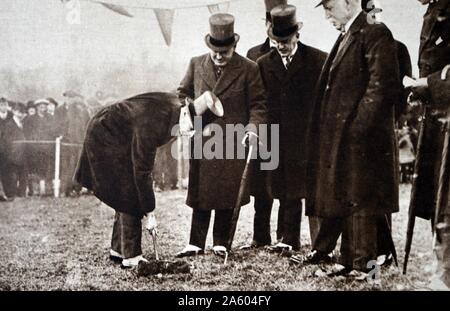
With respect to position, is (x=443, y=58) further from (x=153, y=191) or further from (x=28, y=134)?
(x=28, y=134)

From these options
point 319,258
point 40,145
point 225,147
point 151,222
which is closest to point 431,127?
point 319,258

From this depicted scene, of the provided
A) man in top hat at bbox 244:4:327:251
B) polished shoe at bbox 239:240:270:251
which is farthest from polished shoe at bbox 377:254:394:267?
polished shoe at bbox 239:240:270:251

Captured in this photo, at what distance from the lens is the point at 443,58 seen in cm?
503

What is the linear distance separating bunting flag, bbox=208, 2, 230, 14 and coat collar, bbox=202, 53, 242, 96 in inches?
18.6

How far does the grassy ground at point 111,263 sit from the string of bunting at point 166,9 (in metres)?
1.55

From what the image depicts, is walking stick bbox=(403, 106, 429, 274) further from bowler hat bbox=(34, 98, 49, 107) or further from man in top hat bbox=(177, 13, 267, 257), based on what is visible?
bowler hat bbox=(34, 98, 49, 107)

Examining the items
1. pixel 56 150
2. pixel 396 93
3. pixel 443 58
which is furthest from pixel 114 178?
pixel 443 58

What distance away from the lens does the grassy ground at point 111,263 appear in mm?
5246

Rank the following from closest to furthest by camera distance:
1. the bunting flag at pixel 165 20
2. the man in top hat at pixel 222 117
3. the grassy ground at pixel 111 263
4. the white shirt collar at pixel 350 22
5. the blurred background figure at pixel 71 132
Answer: the white shirt collar at pixel 350 22
the grassy ground at pixel 111 263
the man in top hat at pixel 222 117
the blurred background figure at pixel 71 132
the bunting flag at pixel 165 20

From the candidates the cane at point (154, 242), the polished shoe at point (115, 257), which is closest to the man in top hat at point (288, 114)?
the cane at point (154, 242)

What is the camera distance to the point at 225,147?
551cm

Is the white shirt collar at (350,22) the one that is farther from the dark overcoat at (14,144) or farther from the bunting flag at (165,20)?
the dark overcoat at (14,144)
